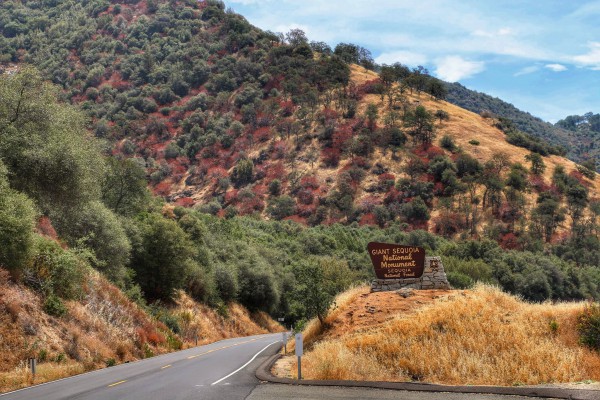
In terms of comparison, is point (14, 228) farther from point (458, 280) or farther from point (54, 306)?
point (458, 280)

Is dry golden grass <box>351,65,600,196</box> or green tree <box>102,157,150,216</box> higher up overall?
dry golden grass <box>351,65,600,196</box>

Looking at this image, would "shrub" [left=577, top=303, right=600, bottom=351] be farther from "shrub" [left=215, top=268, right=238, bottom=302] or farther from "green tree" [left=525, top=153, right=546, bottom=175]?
"green tree" [left=525, top=153, right=546, bottom=175]

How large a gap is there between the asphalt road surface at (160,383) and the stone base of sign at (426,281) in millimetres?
5858

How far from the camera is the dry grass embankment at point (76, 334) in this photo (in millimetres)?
18719

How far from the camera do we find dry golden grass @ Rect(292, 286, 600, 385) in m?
13.8

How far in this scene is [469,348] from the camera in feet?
50.3

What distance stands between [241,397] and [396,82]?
12985 centimetres

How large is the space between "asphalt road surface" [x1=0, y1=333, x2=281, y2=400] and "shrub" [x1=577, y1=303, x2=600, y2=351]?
9401 millimetres

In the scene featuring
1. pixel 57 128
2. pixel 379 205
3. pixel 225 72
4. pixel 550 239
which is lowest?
pixel 550 239

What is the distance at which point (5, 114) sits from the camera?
25156 millimetres

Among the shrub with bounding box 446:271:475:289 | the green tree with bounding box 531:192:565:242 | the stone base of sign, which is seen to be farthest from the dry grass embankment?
the green tree with bounding box 531:192:565:242

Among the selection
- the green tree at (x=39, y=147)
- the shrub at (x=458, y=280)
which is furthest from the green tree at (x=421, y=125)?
the green tree at (x=39, y=147)

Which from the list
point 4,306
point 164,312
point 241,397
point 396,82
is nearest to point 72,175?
point 4,306

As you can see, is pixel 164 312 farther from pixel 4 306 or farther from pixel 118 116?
pixel 118 116
